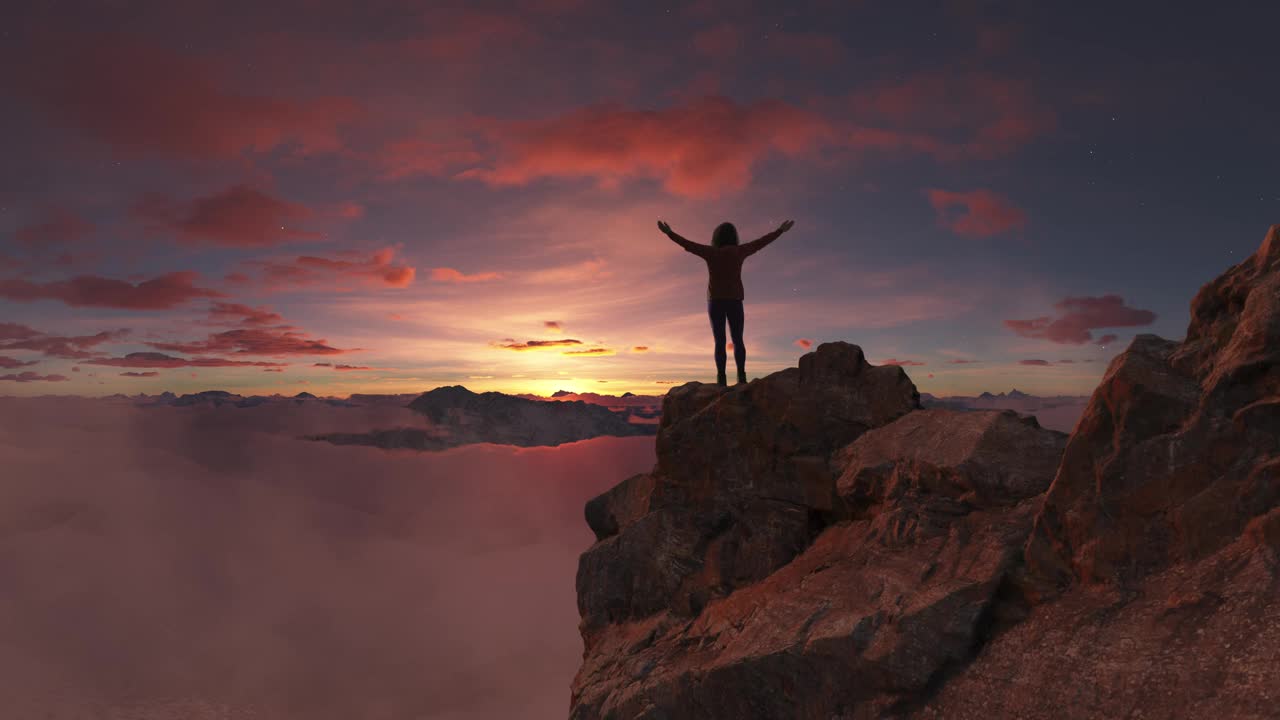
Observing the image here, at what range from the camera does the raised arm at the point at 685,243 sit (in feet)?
57.4

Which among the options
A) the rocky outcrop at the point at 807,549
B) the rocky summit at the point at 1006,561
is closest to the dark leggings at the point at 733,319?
the rocky outcrop at the point at 807,549

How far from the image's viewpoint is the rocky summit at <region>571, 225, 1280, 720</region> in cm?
669

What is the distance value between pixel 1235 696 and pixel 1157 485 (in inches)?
103

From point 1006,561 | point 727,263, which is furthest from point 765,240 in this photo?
point 1006,561

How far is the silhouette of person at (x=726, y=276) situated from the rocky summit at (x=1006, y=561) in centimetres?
392

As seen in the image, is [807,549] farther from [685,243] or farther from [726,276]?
[685,243]

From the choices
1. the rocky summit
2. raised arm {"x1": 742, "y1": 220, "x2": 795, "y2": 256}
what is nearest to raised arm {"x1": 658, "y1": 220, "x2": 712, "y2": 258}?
raised arm {"x1": 742, "y1": 220, "x2": 795, "y2": 256}

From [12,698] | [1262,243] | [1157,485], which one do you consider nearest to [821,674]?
[1157,485]

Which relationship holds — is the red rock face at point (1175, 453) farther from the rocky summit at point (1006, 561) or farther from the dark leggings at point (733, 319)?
the dark leggings at point (733, 319)

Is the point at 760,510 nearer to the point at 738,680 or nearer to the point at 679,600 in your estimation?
the point at 679,600

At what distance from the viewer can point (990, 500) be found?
32.1 ft

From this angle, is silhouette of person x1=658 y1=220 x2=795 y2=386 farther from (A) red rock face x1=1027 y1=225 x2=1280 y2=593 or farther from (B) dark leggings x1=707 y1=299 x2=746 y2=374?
(A) red rock face x1=1027 y1=225 x2=1280 y2=593

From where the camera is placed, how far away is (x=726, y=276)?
1734 centimetres

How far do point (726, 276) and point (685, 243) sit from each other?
1666 mm
